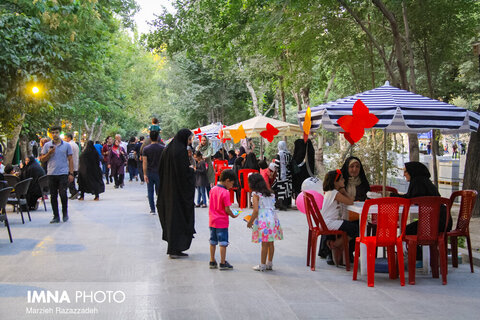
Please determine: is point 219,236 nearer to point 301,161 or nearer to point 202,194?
point 301,161

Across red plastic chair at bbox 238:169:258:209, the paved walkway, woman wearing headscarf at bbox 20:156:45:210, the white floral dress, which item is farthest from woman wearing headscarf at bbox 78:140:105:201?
the white floral dress

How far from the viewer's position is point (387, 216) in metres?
7.05

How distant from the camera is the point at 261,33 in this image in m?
15.6

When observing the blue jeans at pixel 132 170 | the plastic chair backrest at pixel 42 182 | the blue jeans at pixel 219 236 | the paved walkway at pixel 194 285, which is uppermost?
the blue jeans at pixel 132 170

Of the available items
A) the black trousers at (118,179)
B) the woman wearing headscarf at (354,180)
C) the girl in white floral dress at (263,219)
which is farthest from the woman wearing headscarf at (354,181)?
the black trousers at (118,179)

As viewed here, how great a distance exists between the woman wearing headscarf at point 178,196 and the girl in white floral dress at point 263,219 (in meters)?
1.37

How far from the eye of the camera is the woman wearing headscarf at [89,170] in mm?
16859

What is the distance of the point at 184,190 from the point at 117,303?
2820mm

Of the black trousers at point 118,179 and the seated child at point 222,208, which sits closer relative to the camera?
the seated child at point 222,208

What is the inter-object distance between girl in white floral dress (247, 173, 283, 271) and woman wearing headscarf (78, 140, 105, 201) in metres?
10.2

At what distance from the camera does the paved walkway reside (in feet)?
19.0

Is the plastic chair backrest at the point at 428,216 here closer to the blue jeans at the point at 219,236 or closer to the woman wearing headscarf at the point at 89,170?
the blue jeans at the point at 219,236

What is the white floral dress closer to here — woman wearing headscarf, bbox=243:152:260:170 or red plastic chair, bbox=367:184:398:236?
red plastic chair, bbox=367:184:398:236

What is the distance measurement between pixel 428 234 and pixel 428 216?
0.23 meters
